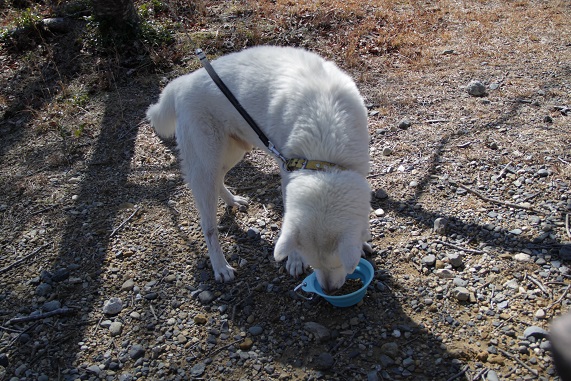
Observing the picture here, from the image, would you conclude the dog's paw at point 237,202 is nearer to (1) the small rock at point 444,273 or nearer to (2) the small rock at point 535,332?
(1) the small rock at point 444,273

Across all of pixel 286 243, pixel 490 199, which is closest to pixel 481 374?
pixel 286 243

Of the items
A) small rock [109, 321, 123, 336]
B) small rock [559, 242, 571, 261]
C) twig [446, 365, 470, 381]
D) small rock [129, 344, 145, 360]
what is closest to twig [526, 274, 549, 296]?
small rock [559, 242, 571, 261]

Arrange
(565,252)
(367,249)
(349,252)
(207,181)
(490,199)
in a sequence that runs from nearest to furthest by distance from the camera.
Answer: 1. (349,252)
2. (565,252)
3. (367,249)
4. (207,181)
5. (490,199)

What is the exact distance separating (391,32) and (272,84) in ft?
16.1

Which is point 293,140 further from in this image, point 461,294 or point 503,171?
point 503,171

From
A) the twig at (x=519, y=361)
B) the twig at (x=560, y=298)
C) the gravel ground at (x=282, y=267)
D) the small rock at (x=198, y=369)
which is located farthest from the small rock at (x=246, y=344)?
the twig at (x=560, y=298)

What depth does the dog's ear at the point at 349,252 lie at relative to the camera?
8.61 feet

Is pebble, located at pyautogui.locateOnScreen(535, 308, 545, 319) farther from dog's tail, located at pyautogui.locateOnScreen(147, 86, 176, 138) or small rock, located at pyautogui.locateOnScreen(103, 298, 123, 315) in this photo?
dog's tail, located at pyautogui.locateOnScreen(147, 86, 176, 138)

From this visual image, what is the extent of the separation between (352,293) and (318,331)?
38 cm

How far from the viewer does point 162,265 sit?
3.93m

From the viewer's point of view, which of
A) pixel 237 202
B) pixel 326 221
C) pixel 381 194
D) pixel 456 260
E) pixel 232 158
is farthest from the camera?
pixel 237 202

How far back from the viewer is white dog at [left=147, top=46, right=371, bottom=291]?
9.41ft

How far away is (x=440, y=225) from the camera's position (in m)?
3.78

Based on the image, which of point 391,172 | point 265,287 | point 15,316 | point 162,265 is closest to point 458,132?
point 391,172
